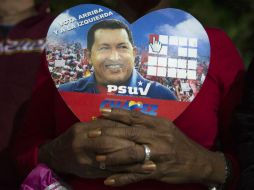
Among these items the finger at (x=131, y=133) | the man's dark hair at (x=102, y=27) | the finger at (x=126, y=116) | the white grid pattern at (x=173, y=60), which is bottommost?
the finger at (x=131, y=133)

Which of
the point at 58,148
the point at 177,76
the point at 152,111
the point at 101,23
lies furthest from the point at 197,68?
the point at 58,148

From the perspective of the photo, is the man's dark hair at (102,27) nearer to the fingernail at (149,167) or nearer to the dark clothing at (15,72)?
the fingernail at (149,167)

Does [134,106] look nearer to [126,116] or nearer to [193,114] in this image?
[126,116]

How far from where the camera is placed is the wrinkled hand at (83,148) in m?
1.63

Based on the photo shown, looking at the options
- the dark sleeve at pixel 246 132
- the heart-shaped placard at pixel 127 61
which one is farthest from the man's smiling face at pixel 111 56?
the dark sleeve at pixel 246 132

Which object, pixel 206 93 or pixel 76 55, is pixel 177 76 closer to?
pixel 206 93

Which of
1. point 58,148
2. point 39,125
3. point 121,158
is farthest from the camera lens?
point 39,125

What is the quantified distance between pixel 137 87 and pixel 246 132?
1.02 ft

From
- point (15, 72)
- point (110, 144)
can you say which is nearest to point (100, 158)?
point (110, 144)

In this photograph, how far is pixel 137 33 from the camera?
1.70 meters

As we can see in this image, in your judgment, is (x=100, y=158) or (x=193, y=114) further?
(x=193, y=114)

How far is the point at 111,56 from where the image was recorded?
167 cm

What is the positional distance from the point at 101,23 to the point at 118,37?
61 millimetres

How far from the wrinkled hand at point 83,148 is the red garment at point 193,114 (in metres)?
0.06
